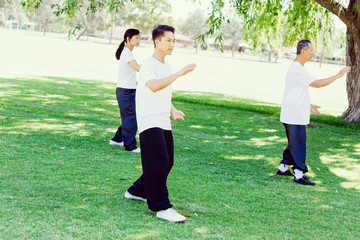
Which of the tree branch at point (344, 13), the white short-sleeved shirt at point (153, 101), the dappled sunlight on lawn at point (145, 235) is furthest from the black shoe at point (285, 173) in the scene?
the tree branch at point (344, 13)

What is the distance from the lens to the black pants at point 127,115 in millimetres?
7578

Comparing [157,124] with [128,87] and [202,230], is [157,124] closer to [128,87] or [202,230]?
[202,230]

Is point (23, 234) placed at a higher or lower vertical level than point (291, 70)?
lower

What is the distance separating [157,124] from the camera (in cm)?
439

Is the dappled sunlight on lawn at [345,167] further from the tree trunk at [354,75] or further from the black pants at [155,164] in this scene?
the tree trunk at [354,75]

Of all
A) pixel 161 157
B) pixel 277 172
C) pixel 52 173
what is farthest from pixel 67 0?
pixel 161 157

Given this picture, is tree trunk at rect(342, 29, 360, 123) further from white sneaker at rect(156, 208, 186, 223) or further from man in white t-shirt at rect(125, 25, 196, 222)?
white sneaker at rect(156, 208, 186, 223)

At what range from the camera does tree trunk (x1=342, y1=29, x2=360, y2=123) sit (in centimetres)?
1212

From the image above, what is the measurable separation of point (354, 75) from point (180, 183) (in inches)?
323

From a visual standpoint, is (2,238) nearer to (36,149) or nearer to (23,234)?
(23,234)

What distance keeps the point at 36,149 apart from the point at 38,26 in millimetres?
125476

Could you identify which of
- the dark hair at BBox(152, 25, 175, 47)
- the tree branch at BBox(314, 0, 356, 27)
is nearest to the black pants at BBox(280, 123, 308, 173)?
the dark hair at BBox(152, 25, 175, 47)

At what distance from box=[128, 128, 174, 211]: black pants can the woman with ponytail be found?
2.99m

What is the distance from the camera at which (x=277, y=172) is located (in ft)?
22.8
